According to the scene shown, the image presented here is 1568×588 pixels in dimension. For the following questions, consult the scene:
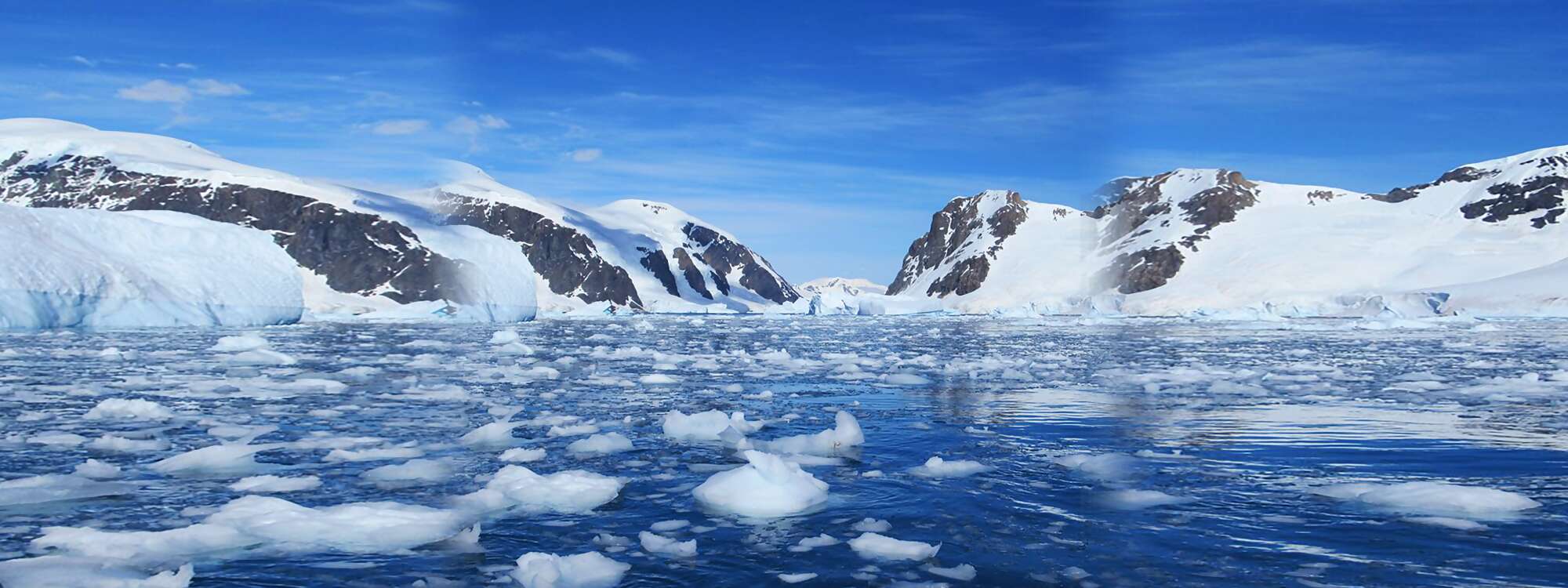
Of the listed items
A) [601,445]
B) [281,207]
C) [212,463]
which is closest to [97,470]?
[212,463]

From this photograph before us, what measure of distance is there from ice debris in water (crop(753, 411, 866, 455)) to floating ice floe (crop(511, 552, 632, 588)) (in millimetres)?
4571

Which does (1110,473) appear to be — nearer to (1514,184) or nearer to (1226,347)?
(1226,347)

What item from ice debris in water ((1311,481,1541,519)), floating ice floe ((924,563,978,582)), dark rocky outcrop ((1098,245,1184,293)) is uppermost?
dark rocky outcrop ((1098,245,1184,293))

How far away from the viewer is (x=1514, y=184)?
120188mm

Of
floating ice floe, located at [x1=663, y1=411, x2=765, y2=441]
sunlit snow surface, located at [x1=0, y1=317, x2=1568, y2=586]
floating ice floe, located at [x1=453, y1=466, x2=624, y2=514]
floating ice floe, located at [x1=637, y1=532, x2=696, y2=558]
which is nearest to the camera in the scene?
sunlit snow surface, located at [x1=0, y1=317, x2=1568, y2=586]

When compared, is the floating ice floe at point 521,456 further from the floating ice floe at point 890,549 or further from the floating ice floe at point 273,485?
the floating ice floe at point 890,549

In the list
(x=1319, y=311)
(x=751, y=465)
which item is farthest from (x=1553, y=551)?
(x=1319, y=311)

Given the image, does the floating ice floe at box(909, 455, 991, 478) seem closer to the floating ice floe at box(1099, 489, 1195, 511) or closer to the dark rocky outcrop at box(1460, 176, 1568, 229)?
the floating ice floe at box(1099, 489, 1195, 511)

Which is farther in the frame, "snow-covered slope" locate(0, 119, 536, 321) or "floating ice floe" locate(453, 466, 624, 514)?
"snow-covered slope" locate(0, 119, 536, 321)

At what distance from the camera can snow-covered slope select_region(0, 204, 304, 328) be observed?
34875 mm

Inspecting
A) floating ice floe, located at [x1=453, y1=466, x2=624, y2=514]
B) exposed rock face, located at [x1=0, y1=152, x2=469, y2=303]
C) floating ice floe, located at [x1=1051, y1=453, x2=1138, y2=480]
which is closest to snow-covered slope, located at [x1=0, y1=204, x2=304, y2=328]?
floating ice floe, located at [x1=453, y1=466, x2=624, y2=514]

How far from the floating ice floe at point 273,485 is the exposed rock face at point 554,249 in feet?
506

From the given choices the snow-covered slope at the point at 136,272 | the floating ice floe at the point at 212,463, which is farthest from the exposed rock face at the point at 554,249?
the floating ice floe at the point at 212,463

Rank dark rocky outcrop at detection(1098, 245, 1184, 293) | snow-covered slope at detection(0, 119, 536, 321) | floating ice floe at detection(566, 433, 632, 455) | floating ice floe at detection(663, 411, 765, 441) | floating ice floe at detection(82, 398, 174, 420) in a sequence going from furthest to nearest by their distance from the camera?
snow-covered slope at detection(0, 119, 536, 321) → dark rocky outcrop at detection(1098, 245, 1184, 293) → floating ice floe at detection(82, 398, 174, 420) → floating ice floe at detection(663, 411, 765, 441) → floating ice floe at detection(566, 433, 632, 455)
